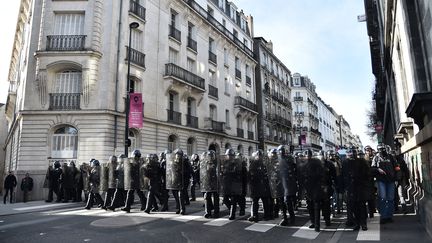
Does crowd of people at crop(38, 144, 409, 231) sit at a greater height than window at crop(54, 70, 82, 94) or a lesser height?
lesser

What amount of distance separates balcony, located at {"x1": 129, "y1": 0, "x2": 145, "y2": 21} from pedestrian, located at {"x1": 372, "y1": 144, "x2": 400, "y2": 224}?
17976mm

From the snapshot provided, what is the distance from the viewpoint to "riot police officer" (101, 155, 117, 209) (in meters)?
11.5

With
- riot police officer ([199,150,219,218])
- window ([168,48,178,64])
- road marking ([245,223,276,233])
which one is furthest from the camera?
window ([168,48,178,64])

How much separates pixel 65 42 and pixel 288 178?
1606 cm

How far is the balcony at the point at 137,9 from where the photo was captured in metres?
21.4

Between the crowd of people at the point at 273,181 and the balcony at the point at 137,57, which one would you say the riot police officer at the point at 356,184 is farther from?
the balcony at the point at 137,57

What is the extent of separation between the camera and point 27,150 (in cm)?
1762

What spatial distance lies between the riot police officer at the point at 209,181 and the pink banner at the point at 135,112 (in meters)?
7.32

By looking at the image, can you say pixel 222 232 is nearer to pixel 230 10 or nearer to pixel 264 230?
pixel 264 230

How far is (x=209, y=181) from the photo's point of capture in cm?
959

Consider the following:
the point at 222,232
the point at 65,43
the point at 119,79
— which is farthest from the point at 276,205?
the point at 65,43

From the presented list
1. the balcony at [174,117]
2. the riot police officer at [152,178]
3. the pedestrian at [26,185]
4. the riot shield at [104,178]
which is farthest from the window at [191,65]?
the riot police officer at [152,178]

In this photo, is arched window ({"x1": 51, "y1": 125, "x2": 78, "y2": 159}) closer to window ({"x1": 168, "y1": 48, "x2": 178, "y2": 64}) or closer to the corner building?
the corner building

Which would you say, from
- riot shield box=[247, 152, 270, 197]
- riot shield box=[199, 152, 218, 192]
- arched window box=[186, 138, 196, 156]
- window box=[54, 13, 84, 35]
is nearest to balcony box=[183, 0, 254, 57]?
window box=[54, 13, 84, 35]
